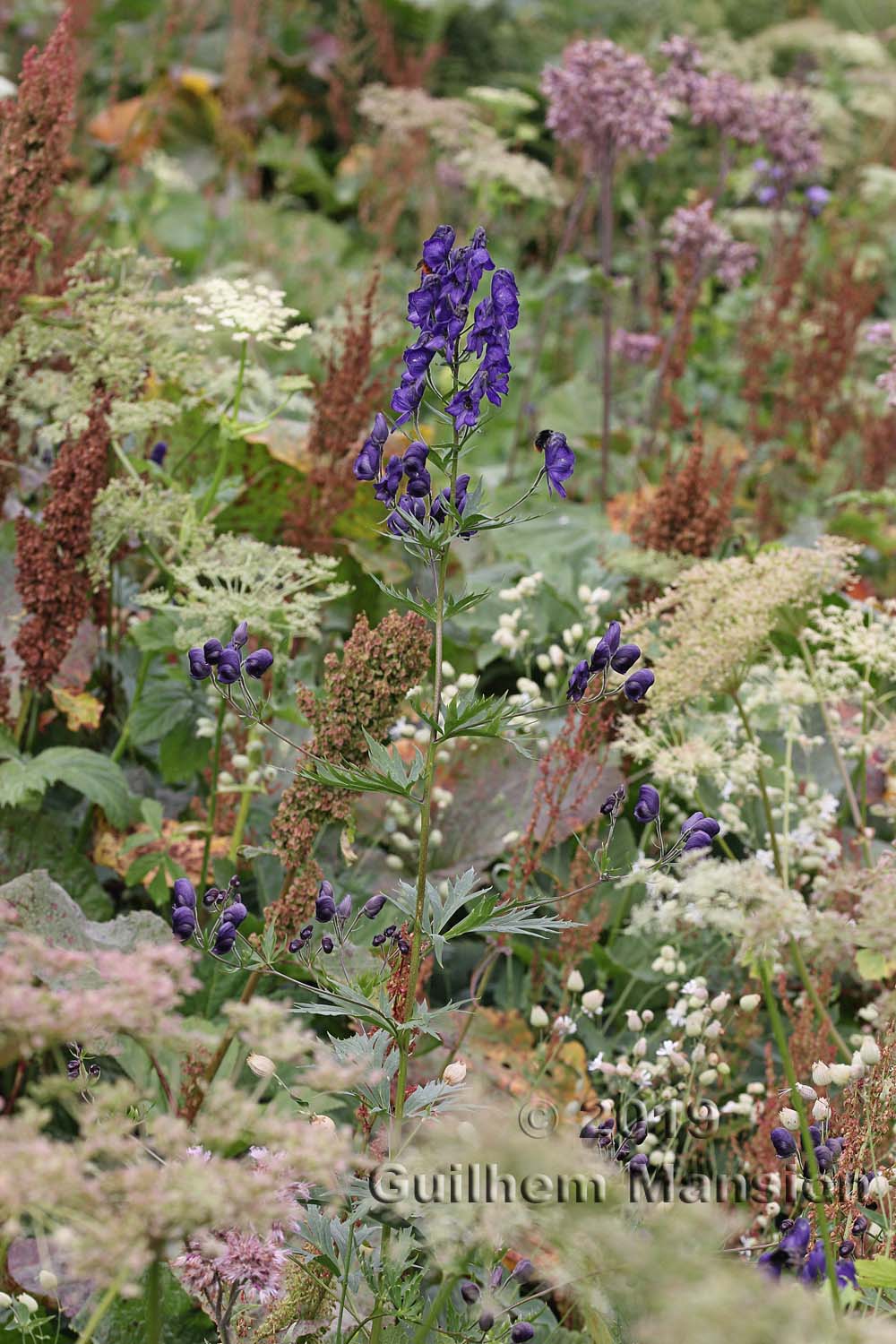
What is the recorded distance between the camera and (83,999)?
3.15 ft

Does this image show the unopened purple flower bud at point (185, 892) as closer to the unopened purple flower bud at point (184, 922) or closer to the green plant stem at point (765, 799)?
the unopened purple flower bud at point (184, 922)

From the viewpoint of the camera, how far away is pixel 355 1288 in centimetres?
151

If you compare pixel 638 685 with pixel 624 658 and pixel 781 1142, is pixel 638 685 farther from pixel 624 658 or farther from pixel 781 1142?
pixel 781 1142

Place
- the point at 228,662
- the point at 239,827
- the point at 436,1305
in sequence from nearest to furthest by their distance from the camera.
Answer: the point at 436,1305 < the point at 228,662 < the point at 239,827

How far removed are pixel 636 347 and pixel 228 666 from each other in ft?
11.2

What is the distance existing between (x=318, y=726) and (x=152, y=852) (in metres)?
0.63

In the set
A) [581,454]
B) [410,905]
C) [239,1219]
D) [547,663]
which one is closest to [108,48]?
[581,454]

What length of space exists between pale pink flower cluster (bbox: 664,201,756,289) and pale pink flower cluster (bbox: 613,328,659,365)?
32cm

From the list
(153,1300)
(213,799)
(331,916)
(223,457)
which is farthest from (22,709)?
(153,1300)

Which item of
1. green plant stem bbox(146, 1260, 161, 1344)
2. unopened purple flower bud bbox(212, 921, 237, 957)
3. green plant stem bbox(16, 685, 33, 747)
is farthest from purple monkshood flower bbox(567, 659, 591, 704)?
green plant stem bbox(16, 685, 33, 747)

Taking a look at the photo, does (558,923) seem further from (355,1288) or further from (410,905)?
(355,1288)

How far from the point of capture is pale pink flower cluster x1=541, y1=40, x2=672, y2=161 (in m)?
3.68

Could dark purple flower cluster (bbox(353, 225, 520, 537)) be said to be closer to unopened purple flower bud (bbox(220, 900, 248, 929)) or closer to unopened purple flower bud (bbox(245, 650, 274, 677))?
unopened purple flower bud (bbox(245, 650, 274, 677))

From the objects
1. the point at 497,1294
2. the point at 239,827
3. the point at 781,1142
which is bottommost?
the point at 239,827
